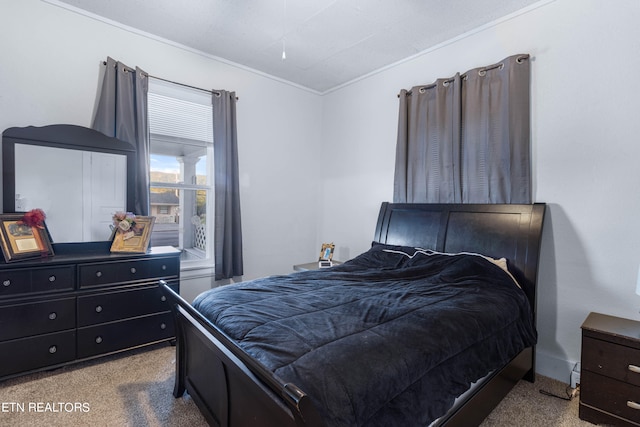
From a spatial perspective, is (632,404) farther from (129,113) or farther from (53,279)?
(129,113)

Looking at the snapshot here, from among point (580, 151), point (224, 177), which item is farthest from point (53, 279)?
point (580, 151)

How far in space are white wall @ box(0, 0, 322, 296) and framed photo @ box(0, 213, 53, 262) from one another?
0.76 meters

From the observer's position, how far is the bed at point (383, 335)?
110 centimetres

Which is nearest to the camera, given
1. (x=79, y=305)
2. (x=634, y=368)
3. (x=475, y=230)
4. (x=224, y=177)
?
(x=634, y=368)

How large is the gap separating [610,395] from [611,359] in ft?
0.68

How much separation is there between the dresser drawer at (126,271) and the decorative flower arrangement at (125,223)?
28 cm

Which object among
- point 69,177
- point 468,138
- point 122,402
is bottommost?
point 122,402

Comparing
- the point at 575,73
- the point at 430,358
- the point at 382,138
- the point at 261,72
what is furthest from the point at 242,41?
the point at 430,358

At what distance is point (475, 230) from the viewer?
8.54 ft

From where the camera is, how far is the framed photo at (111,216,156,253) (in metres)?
2.66

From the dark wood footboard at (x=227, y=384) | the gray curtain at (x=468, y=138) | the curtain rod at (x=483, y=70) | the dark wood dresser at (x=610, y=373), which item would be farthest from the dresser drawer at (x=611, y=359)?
the curtain rod at (x=483, y=70)

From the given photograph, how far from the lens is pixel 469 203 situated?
9.05 ft

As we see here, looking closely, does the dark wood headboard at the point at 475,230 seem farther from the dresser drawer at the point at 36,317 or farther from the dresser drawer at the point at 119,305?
the dresser drawer at the point at 36,317

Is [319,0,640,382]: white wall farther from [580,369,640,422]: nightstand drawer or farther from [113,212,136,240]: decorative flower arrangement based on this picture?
[113,212,136,240]: decorative flower arrangement
